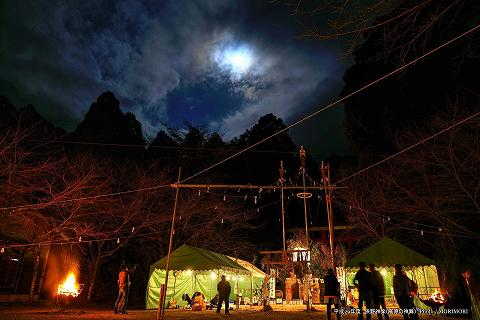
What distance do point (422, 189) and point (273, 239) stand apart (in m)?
23.9

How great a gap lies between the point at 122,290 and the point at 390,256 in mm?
11172

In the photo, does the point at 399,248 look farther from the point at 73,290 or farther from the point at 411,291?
the point at 73,290

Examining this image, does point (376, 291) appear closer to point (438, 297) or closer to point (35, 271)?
point (438, 297)

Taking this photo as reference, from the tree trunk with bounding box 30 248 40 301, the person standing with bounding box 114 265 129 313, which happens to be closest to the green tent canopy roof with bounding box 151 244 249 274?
the person standing with bounding box 114 265 129 313

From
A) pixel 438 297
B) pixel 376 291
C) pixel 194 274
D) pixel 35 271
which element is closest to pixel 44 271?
pixel 35 271

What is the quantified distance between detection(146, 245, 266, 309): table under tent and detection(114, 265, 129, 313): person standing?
2558 mm

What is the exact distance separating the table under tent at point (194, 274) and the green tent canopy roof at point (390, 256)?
590 centimetres

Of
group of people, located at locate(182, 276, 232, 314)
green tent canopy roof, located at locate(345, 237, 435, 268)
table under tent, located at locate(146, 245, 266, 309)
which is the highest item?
green tent canopy roof, located at locate(345, 237, 435, 268)

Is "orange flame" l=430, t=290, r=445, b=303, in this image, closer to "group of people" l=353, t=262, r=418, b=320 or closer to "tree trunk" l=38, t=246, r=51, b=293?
"group of people" l=353, t=262, r=418, b=320

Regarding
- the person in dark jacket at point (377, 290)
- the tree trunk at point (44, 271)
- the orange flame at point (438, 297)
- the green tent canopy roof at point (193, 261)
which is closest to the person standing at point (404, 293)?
the person in dark jacket at point (377, 290)

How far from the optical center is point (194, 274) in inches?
743

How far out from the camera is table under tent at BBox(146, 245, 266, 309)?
610 inches

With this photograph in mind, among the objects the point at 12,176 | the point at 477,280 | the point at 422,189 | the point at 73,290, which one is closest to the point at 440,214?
the point at 422,189

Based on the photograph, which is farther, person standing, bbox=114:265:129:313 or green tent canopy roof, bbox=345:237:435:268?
green tent canopy roof, bbox=345:237:435:268
